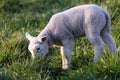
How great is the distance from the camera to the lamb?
680 centimetres

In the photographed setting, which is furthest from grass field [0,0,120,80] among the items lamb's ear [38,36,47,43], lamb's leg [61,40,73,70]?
lamb's ear [38,36,47,43]

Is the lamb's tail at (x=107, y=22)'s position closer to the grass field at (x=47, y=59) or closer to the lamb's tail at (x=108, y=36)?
the lamb's tail at (x=108, y=36)

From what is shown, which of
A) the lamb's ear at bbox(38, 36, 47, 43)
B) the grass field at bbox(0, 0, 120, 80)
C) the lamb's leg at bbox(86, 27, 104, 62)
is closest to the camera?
the grass field at bbox(0, 0, 120, 80)

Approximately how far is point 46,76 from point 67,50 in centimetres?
69

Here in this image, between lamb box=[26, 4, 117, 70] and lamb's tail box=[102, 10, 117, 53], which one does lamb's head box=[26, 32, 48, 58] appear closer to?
lamb box=[26, 4, 117, 70]

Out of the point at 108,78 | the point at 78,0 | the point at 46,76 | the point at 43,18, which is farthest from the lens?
the point at 78,0

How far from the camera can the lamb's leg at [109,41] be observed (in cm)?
693

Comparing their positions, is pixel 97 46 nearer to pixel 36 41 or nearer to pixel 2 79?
pixel 36 41

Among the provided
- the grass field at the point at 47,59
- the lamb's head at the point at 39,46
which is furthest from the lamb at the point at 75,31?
the grass field at the point at 47,59

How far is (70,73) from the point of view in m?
6.54

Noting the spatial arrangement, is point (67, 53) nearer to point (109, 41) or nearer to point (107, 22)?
point (109, 41)

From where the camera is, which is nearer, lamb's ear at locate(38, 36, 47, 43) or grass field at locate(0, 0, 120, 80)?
grass field at locate(0, 0, 120, 80)

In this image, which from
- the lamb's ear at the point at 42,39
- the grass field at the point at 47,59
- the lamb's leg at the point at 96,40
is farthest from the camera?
the lamb's ear at the point at 42,39

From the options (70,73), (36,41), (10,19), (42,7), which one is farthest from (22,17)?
(70,73)
